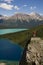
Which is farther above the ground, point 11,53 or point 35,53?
point 35,53

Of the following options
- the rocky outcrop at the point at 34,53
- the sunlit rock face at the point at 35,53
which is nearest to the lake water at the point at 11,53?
the rocky outcrop at the point at 34,53

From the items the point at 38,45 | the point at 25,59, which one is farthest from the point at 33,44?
the point at 25,59

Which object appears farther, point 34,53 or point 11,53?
point 11,53

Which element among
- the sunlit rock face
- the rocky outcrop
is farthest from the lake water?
the sunlit rock face

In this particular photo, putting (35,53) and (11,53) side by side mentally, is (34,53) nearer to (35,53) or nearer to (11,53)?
(35,53)

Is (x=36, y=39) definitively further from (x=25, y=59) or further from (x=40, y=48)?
(x=25, y=59)

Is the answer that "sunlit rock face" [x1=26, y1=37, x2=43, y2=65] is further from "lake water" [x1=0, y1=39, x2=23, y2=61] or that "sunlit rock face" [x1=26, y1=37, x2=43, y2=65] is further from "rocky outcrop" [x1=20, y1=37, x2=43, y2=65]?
"lake water" [x1=0, y1=39, x2=23, y2=61]

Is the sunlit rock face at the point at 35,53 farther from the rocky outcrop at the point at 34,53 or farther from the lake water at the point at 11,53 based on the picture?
the lake water at the point at 11,53

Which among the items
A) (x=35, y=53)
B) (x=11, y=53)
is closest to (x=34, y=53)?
(x=35, y=53)

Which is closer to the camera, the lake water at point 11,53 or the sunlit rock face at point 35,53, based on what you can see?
the sunlit rock face at point 35,53
